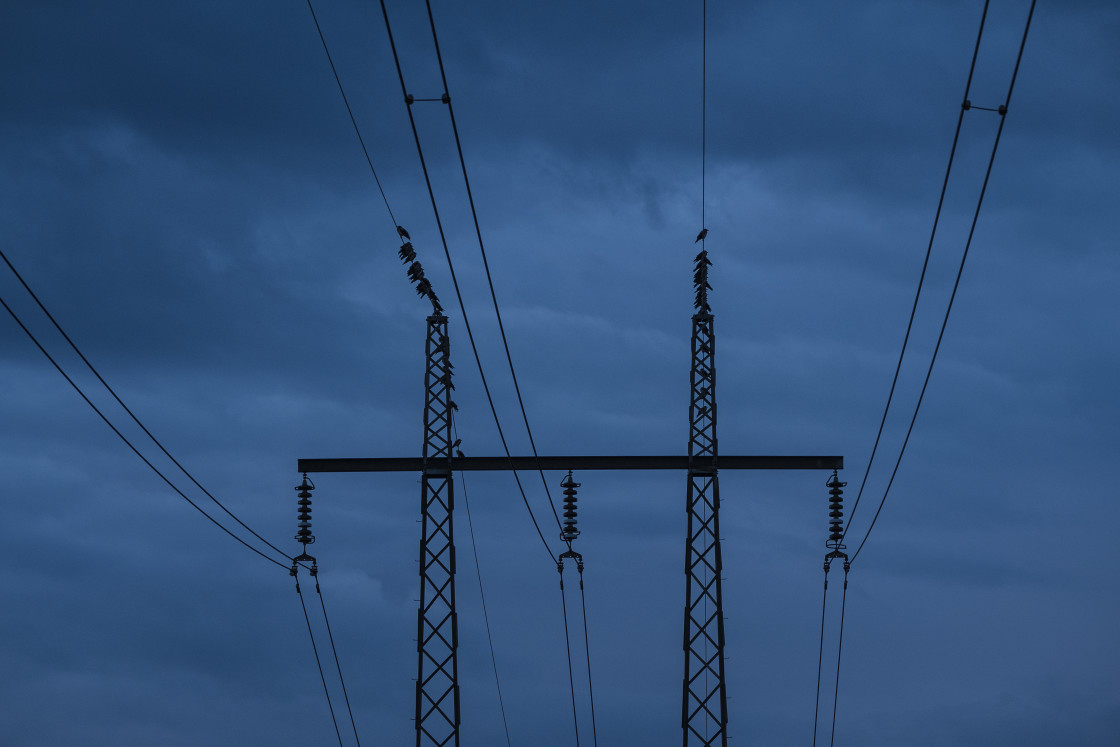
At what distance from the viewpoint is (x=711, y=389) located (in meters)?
33.2

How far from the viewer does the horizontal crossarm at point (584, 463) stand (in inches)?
1283

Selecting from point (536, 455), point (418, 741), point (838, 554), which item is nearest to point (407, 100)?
point (536, 455)

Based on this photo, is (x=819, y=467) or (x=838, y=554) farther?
(x=838, y=554)

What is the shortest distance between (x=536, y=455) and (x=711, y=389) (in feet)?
13.9

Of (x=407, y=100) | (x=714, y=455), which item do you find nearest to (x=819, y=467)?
(x=714, y=455)

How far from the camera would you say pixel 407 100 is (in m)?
17.7

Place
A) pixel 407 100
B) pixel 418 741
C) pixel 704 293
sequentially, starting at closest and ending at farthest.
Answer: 1. pixel 407 100
2. pixel 418 741
3. pixel 704 293

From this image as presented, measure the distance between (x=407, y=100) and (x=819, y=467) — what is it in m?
18.1

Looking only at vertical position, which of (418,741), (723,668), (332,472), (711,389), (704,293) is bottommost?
(418,741)

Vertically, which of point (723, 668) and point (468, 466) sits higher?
point (468, 466)

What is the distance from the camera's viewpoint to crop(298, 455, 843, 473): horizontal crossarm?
3259 centimetres

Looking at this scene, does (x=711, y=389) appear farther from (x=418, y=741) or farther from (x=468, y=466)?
(x=418, y=741)

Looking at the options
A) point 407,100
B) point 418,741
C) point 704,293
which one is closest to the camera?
point 407,100

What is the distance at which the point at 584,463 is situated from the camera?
1309 inches
